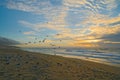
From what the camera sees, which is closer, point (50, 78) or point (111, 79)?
point (50, 78)

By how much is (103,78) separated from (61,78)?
3.84m

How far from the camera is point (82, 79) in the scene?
12586mm

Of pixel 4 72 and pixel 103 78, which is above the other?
pixel 4 72

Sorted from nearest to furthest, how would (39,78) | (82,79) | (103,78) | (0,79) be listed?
(0,79) < (39,78) < (82,79) < (103,78)

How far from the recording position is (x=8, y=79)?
11.0 meters

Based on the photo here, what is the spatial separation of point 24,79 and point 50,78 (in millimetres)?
1829

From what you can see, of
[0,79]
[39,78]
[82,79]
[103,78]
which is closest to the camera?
[0,79]

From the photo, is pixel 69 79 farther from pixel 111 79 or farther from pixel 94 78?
pixel 111 79

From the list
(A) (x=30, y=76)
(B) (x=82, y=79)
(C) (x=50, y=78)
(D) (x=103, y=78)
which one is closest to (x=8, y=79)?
(A) (x=30, y=76)

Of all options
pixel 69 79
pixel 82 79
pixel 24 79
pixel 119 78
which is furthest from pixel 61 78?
pixel 119 78

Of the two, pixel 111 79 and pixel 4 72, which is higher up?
pixel 4 72

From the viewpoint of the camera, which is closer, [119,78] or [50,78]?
[50,78]

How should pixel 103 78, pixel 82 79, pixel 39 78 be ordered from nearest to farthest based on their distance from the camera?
pixel 39 78
pixel 82 79
pixel 103 78

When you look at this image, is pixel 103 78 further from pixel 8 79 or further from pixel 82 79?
pixel 8 79
